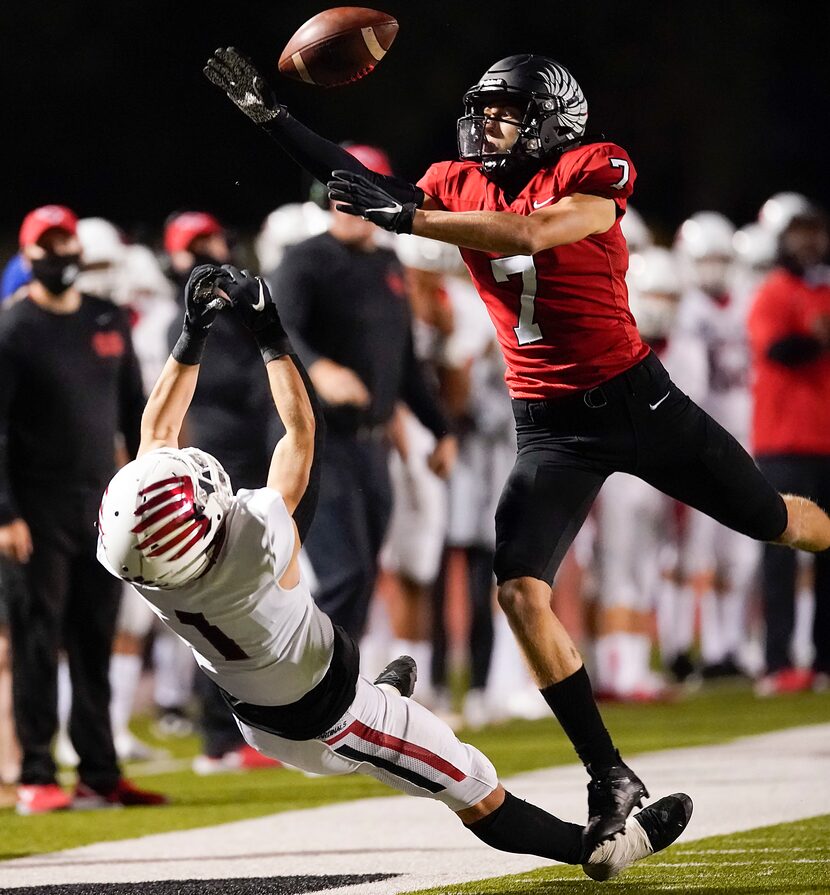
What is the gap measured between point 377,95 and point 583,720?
14.9 meters

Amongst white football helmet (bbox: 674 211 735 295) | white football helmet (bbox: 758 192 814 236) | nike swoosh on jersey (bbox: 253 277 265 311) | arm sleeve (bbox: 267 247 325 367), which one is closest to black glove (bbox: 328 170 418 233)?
nike swoosh on jersey (bbox: 253 277 265 311)

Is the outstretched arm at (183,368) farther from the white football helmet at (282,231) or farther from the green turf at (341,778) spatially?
the white football helmet at (282,231)

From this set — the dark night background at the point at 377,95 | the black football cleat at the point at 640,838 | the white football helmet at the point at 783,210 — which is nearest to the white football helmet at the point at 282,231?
the white football helmet at the point at 783,210

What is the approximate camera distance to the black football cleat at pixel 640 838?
4555mm

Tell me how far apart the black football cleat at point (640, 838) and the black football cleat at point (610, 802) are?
2cm

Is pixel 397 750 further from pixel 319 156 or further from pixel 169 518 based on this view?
pixel 319 156

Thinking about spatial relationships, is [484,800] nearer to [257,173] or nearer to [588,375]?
[588,375]

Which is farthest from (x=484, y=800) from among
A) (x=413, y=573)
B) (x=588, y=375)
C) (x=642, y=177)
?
(x=642, y=177)

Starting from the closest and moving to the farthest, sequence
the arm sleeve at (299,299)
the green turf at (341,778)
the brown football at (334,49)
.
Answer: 1. the brown football at (334,49)
2. the green turf at (341,778)
3. the arm sleeve at (299,299)

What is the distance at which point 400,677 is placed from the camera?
15.4 feet

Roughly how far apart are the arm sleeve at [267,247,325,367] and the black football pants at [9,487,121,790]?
103 centimetres

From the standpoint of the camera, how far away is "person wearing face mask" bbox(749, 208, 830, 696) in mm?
9578

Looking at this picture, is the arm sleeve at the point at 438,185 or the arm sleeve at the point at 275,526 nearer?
the arm sleeve at the point at 275,526

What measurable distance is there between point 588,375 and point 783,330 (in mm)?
4715
